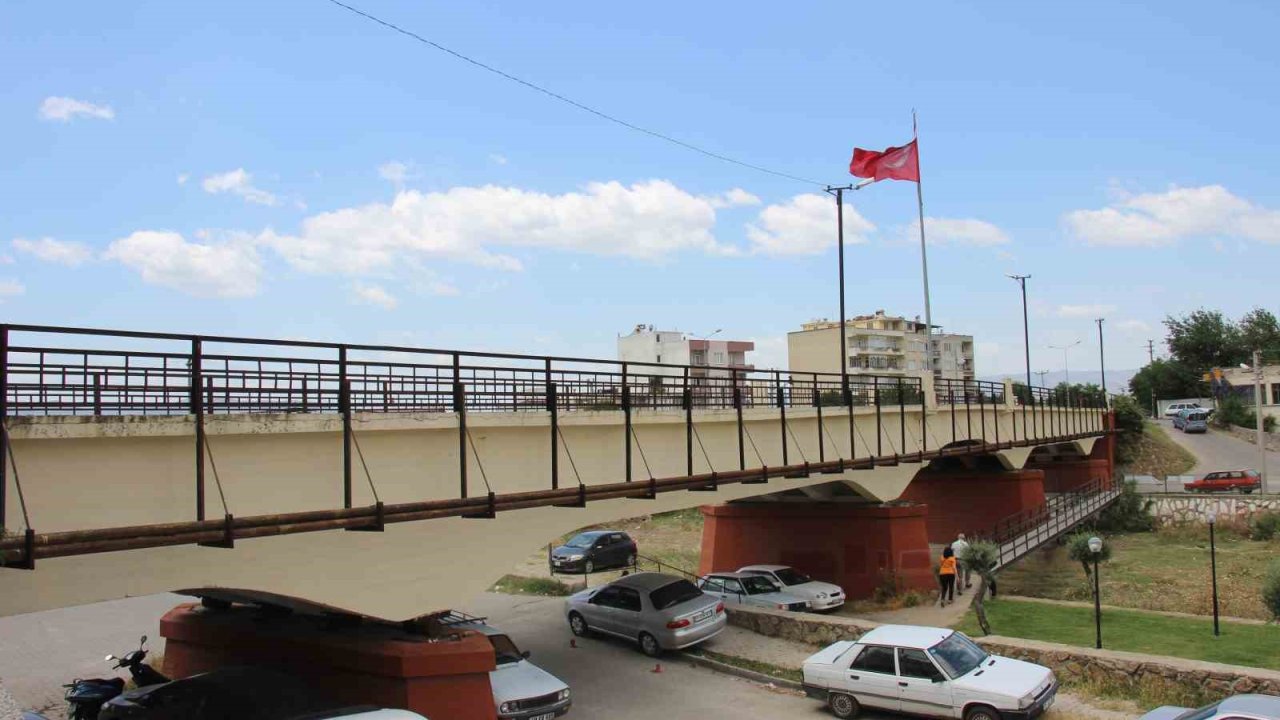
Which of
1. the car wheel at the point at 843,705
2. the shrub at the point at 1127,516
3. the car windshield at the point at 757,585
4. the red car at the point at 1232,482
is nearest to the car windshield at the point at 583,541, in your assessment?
the car windshield at the point at 757,585

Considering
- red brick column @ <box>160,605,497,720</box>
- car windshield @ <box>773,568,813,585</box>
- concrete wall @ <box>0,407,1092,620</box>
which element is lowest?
car windshield @ <box>773,568,813,585</box>

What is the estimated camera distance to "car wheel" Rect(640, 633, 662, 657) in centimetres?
1927

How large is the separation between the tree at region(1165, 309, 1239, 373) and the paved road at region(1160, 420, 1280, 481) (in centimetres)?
3022

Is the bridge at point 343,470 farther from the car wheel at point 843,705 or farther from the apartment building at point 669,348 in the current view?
the apartment building at point 669,348

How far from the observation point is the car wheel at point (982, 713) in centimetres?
1306

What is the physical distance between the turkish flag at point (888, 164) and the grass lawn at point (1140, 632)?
618 inches

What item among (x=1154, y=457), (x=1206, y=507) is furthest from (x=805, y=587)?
(x=1154, y=457)

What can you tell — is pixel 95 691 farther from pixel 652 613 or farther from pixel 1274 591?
pixel 1274 591

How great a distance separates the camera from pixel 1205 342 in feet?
320

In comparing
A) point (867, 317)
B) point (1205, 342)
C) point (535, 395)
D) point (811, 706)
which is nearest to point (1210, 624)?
point (811, 706)

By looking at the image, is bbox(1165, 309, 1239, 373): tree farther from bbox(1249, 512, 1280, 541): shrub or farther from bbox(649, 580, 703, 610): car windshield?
bbox(649, 580, 703, 610): car windshield

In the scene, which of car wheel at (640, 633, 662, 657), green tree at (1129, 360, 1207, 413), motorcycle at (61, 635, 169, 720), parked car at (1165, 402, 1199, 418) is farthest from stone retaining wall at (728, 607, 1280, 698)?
green tree at (1129, 360, 1207, 413)

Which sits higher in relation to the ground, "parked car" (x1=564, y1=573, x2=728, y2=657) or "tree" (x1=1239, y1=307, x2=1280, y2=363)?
"tree" (x1=1239, y1=307, x2=1280, y2=363)

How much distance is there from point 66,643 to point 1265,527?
138 feet
